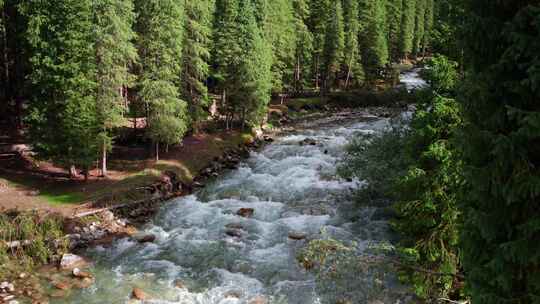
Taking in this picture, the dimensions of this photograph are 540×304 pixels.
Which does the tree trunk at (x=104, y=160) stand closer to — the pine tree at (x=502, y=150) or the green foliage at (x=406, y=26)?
the pine tree at (x=502, y=150)

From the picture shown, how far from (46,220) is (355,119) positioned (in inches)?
1463

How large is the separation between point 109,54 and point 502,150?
2463 cm

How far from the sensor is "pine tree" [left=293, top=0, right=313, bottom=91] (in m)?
56.0

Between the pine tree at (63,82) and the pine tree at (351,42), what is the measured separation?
133 feet

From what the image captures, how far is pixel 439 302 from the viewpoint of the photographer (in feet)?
35.9

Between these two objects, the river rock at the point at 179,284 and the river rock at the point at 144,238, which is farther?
the river rock at the point at 144,238

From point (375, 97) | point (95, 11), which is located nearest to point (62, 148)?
point (95, 11)

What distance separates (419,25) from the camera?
9594cm

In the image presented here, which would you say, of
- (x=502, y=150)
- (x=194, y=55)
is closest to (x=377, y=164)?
(x=502, y=150)

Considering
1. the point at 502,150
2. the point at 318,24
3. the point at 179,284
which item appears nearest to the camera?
the point at 502,150

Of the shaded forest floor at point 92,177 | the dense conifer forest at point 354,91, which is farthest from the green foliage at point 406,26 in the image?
the shaded forest floor at point 92,177

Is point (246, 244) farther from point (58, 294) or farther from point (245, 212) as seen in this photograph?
point (58, 294)

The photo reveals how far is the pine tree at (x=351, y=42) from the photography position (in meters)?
59.5

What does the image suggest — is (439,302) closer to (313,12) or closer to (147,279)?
(147,279)
